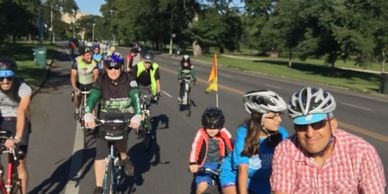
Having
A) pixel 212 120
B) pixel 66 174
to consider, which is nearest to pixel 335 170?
pixel 212 120

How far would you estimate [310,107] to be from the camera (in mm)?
2771

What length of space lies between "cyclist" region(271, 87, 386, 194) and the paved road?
471 centimetres

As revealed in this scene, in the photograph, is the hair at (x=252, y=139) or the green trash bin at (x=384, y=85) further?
the green trash bin at (x=384, y=85)

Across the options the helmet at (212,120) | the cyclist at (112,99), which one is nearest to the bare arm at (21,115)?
the cyclist at (112,99)

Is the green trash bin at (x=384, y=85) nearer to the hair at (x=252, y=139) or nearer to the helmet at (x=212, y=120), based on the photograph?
the helmet at (x=212, y=120)

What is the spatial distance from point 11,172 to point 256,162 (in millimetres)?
2829

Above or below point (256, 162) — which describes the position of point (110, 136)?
below

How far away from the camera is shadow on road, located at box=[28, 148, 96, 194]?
7468 millimetres

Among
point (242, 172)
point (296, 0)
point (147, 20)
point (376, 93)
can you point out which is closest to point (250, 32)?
point (147, 20)

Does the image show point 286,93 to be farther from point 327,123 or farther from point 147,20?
point 147,20

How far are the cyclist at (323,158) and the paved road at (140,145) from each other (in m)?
4.71

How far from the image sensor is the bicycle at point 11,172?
5.42 m

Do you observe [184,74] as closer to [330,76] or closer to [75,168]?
[75,168]

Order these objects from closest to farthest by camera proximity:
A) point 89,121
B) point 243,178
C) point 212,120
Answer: point 243,178, point 212,120, point 89,121
